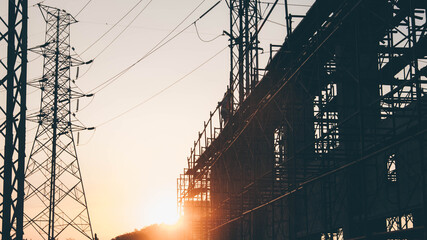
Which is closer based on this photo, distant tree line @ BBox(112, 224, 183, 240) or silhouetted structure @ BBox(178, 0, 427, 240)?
silhouetted structure @ BBox(178, 0, 427, 240)

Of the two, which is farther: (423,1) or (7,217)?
(423,1)

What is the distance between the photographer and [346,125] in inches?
781

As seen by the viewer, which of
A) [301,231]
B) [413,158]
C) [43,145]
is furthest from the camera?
[43,145]

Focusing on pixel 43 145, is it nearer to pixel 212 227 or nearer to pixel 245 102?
pixel 212 227

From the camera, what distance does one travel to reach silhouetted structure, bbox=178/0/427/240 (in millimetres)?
13164

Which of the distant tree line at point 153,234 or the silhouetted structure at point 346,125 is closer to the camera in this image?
the silhouetted structure at point 346,125

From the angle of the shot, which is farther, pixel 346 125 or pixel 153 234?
pixel 153 234

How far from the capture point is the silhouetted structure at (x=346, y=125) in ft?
43.2

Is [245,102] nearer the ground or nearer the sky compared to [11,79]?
nearer the sky

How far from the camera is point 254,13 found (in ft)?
96.7

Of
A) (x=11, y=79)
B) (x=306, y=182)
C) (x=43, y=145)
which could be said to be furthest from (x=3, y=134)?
(x=43, y=145)

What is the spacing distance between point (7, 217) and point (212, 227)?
21339 mm

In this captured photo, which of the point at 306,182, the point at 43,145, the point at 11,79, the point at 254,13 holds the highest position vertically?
the point at 254,13

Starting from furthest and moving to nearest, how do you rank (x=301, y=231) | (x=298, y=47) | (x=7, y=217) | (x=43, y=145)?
(x=43, y=145)
(x=301, y=231)
(x=298, y=47)
(x=7, y=217)
